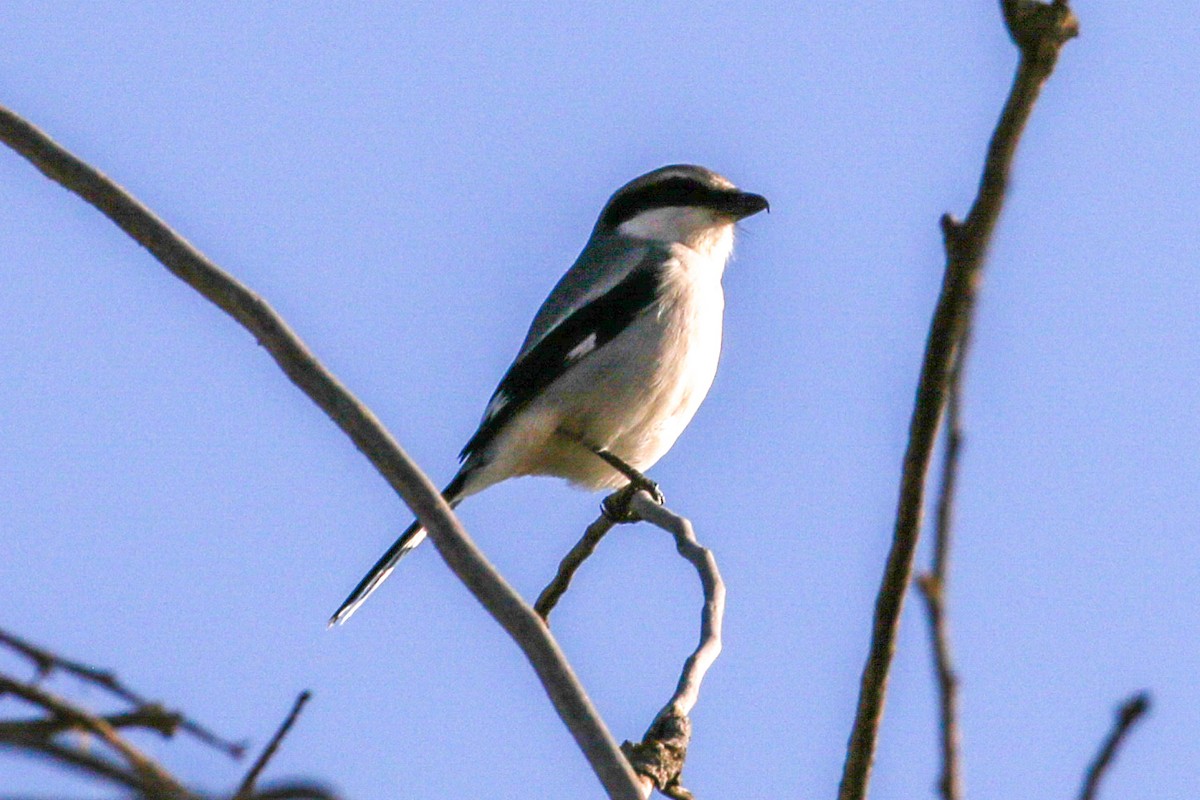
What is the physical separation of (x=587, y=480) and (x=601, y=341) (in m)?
0.51

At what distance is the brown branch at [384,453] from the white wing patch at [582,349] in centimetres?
320

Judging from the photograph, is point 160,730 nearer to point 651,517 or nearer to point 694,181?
point 651,517

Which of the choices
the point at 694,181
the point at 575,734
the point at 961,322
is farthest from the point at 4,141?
the point at 694,181

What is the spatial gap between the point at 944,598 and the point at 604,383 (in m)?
4.13

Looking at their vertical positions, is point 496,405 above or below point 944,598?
above

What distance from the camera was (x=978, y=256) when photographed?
1.57 meters

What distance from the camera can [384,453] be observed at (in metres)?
2.24

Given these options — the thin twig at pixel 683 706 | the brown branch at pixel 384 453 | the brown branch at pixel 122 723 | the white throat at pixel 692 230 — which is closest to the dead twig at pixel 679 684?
the thin twig at pixel 683 706

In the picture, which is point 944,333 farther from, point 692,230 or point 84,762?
point 692,230

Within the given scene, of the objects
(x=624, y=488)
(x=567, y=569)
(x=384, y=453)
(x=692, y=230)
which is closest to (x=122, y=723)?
(x=384, y=453)

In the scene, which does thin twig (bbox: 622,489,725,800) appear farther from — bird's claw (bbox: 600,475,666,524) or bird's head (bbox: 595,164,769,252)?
bird's head (bbox: 595,164,769,252)

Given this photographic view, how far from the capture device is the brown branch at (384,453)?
85.2 inches

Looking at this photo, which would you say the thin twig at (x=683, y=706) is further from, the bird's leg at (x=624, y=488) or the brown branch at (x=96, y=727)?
the brown branch at (x=96, y=727)

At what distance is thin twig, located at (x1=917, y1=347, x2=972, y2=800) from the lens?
4.29 feet
